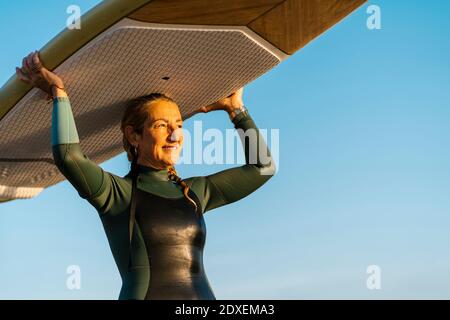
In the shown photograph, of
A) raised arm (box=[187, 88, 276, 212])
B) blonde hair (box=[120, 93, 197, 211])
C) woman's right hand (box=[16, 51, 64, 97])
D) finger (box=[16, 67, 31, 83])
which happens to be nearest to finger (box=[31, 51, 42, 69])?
woman's right hand (box=[16, 51, 64, 97])

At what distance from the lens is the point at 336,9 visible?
4.69 meters

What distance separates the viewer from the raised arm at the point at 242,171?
5.50m

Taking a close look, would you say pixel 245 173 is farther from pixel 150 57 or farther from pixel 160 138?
pixel 150 57

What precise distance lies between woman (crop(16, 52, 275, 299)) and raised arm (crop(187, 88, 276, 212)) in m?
0.02

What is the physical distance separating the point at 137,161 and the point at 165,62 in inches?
27.7

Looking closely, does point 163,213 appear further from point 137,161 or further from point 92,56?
point 92,56

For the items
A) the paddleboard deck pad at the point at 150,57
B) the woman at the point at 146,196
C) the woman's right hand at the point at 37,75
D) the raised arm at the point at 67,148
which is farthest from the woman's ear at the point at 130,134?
the woman's right hand at the point at 37,75

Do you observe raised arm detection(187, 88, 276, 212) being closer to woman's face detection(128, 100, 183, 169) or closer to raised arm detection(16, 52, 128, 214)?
woman's face detection(128, 100, 183, 169)

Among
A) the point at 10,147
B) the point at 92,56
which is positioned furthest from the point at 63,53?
the point at 10,147

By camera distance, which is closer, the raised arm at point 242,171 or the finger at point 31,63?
the finger at point 31,63

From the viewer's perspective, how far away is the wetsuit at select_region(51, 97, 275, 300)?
4785mm

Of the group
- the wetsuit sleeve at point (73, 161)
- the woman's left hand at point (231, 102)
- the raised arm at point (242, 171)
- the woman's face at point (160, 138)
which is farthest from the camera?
the woman's left hand at point (231, 102)

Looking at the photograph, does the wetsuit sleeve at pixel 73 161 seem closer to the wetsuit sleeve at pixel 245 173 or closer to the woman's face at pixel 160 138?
the woman's face at pixel 160 138
